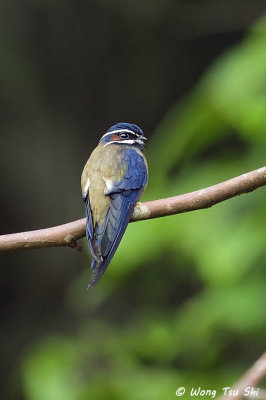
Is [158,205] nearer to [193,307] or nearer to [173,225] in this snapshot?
[173,225]

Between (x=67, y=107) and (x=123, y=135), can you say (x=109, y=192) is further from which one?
(x=67, y=107)

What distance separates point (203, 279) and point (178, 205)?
1.75 m

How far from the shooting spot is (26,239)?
9.01 ft

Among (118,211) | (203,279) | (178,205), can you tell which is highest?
(118,211)

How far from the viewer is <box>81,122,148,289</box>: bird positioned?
10.6 ft

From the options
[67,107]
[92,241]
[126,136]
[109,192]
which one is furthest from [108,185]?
[67,107]

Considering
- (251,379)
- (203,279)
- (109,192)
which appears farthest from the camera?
(203,279)

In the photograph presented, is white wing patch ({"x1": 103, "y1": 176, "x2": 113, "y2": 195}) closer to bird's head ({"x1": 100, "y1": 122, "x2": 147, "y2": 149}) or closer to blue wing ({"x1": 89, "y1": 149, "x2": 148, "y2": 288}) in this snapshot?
blue wing ({"x1": 89, "y1": 149, "x2": 148, "y2": 288})

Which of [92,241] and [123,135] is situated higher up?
[123,135]

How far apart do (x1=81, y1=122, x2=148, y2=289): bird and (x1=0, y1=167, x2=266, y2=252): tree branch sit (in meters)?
0.25

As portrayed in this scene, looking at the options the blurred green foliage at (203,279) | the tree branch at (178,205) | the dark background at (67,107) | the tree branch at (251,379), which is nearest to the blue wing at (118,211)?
the tree branch at (178,205)

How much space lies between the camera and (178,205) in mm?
2760

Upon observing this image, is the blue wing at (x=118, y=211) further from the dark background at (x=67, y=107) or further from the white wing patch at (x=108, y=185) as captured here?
the dark background at (x=67, y=107)

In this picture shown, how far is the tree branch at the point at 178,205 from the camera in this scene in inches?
106
